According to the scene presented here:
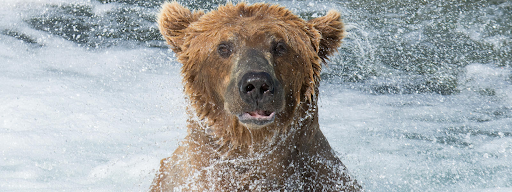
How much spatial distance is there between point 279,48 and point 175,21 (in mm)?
787

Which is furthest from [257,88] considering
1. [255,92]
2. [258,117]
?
[258,117]

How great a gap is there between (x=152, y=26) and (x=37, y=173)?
4816 millimetres

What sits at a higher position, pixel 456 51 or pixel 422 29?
pixel 422 29

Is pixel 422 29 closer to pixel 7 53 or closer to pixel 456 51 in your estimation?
pixel 456 51

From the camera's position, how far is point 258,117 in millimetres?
2971

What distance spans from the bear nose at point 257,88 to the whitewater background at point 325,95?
1195mm

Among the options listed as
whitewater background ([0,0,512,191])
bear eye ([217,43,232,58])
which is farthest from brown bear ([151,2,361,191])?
whitewater background ([0,0,512,191])

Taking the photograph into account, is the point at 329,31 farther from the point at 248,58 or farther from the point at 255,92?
the point at 255,92

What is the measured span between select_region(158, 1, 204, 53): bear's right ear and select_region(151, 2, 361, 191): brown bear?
0.15ft

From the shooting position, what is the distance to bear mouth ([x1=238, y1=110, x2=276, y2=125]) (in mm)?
2934

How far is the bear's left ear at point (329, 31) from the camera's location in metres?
3.46

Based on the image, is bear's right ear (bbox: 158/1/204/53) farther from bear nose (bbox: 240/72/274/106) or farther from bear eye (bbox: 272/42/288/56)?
bear nose (bbox: 240/72/274/106)

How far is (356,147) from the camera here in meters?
6.08

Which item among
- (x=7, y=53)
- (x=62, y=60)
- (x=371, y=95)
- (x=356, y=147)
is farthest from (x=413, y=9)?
(x=7, y=53)
